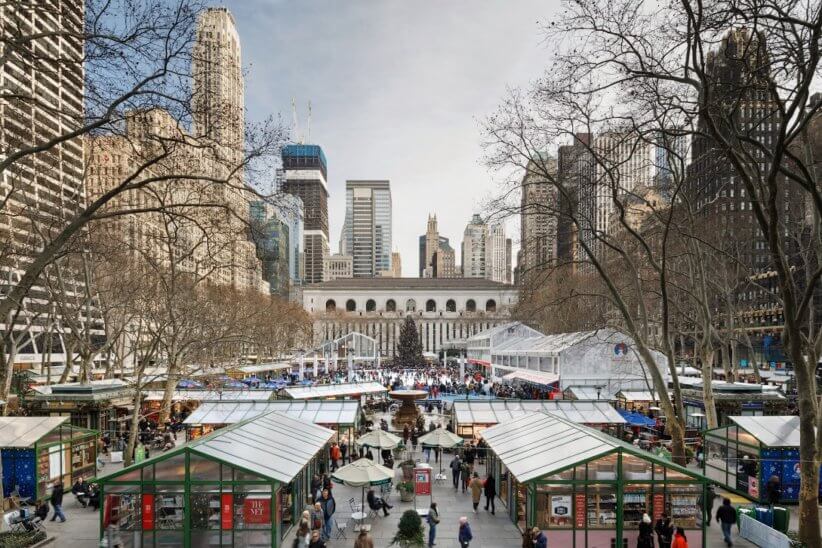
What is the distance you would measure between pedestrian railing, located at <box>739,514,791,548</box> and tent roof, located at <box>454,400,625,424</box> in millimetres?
8479

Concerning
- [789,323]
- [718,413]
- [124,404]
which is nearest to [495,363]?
[718,413]

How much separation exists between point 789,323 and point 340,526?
34.9ft

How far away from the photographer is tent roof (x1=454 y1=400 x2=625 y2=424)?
22.1m

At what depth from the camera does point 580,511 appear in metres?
12.4

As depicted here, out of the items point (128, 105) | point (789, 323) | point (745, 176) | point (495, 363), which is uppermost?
point (128, 105)

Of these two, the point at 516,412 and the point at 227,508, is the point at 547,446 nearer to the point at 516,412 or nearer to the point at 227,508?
the point at 227,508

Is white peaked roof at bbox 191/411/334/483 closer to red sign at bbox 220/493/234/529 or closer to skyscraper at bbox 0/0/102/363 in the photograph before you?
red sign at bbox 220/493/234/529

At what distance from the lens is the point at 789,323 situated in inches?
414

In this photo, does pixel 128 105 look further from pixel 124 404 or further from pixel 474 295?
pixel 474 295

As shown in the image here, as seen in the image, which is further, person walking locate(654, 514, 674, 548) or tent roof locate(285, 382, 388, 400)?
tent roof locate(285, 382, 388, 400)

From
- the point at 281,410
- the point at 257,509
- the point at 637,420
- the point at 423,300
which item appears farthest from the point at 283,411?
the point at 423,300

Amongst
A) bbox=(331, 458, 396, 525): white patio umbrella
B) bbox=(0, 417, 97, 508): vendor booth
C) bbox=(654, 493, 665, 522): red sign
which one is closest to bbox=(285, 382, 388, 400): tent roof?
bbox=(0, 417, 97, 508): vendor booth

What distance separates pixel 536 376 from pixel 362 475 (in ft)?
84.4

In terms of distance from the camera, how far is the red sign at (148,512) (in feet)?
39.2
